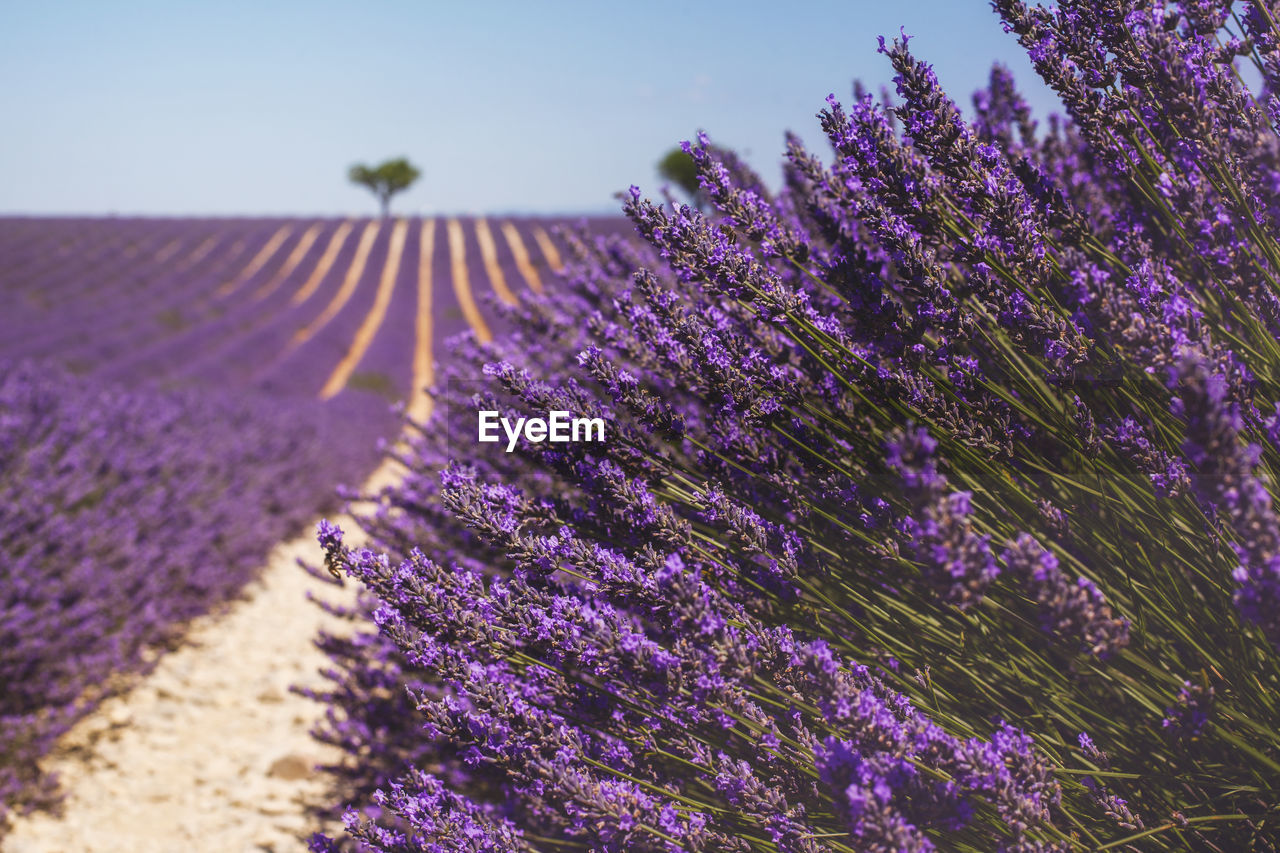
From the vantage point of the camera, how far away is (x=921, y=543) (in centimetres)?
86

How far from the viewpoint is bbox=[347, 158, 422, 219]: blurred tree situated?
52.9 m

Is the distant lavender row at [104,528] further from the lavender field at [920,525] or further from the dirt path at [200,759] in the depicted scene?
the lavender field at [920,525]

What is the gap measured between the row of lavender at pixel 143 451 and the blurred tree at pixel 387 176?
103 ft

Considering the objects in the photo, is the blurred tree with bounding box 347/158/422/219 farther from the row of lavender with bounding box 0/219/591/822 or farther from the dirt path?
the dirt path

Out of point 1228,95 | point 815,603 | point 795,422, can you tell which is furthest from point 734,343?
point 1228,95

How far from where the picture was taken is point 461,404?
2.17m

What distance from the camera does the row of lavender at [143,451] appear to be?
363cm

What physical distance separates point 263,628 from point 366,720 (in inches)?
117

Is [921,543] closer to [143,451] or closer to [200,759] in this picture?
[200,759]

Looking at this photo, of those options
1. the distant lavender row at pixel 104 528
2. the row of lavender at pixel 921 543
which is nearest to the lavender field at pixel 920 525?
the row of lavender at pixel 921 543

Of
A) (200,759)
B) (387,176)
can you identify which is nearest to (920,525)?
(200,759)

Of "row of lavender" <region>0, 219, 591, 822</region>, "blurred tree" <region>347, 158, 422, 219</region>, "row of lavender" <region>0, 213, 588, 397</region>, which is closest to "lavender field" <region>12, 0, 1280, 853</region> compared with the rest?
"row of lavender" <region>0, 219, 591, 822</region>

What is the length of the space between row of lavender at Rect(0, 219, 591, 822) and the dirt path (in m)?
0.16

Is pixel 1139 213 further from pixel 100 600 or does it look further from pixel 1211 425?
pixel 100 600
